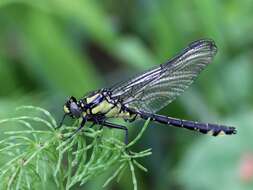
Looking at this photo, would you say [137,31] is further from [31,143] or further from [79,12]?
[31,143]

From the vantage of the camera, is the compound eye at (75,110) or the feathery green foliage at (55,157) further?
the compound eye at (75,110)

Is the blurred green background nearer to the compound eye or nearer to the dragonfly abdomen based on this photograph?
the dragonfly abdomen

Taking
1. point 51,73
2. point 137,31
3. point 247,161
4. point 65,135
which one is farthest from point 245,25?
point 65,135

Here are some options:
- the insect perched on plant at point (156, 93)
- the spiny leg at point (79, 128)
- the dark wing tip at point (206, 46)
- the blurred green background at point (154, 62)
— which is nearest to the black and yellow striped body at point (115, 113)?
the insect perched on plant at point (156, 93)

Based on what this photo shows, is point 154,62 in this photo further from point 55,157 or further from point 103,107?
point 55,157

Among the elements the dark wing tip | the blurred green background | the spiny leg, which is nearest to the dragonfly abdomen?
the dark wing tip

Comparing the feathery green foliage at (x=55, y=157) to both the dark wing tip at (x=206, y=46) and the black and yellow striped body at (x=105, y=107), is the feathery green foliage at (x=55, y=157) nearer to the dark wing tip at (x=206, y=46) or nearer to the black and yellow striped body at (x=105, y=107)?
the black and yellow striped body at (x=105, y=107)
